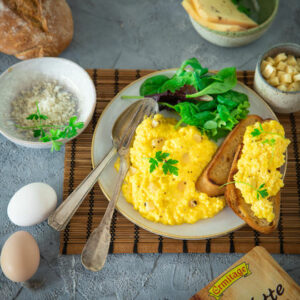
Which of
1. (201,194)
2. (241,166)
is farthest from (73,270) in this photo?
(241,166)

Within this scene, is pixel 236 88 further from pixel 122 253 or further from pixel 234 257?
pixel 122 253

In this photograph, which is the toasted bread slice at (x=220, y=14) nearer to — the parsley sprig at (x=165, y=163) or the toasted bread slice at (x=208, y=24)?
the toasted bread slice at (x=208, y=24)

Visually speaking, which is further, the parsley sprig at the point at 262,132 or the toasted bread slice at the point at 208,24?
the toasted bread slice at the point at 208,24

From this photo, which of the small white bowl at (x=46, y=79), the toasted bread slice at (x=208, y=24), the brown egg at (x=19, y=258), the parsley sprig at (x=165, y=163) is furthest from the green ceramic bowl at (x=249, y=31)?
the brown egg at (x=19, y=258)

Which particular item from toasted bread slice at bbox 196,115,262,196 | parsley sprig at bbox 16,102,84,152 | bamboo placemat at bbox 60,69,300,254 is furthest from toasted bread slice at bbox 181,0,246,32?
parsley sprig at bbox 16,102,84,152

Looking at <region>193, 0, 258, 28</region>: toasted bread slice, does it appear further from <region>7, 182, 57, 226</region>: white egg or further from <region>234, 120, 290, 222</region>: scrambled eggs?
<region>7, 182, 57, 226</region>: white egg

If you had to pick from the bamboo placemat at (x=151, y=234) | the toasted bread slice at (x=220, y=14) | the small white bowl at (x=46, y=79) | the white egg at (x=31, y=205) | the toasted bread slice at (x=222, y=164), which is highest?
the toasted bread slice at (x=220, y=14)

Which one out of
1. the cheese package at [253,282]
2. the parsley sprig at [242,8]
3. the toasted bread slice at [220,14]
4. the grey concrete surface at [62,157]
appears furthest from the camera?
the parsley sprig at [242,8]
